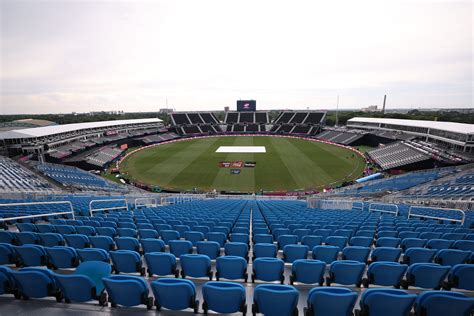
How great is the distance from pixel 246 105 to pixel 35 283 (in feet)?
346

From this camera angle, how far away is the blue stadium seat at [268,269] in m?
4.29

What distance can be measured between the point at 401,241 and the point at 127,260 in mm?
6770

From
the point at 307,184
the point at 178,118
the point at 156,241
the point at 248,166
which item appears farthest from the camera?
the point at 178,118

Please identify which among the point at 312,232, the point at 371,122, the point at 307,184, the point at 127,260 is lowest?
the point at 307,184

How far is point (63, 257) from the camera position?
4672mm

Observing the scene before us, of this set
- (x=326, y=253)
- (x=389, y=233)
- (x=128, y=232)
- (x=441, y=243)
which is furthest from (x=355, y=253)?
(x=128, y=232)

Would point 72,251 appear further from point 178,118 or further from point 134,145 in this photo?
point 178,118

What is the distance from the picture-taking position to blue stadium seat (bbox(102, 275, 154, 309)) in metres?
3.28

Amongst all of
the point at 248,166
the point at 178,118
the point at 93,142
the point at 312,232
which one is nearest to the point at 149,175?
the point at 248,166

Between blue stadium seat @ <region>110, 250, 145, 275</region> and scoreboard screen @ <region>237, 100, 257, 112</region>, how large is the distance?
104 metres

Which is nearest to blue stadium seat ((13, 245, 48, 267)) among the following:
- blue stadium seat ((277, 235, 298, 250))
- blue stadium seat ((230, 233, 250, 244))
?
blue stadium seat ((230, 233, 250, 244))

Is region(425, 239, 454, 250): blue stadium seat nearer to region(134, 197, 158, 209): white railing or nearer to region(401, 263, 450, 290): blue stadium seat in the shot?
region(401, 263, 450, 290): blue stadium seat

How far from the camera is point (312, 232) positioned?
24.4 ft

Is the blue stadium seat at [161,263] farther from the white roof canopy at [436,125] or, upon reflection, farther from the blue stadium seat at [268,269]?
the white roof canopy at [436,125]
